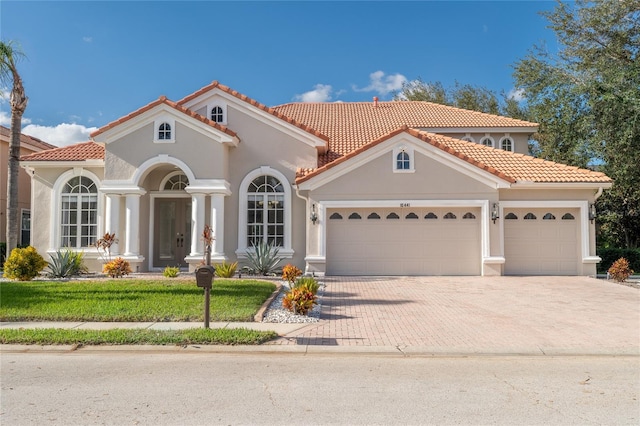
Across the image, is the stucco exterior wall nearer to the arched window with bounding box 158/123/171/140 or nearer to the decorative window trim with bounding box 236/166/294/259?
the decorative window trim with bounding box 236/166/294/259

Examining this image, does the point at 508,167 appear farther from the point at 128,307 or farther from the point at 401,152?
the point at 128,307

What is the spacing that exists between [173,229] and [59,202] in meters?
4.01

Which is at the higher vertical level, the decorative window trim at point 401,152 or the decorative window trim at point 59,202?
the decorative window trim at point 401,152

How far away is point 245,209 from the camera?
16.8 metres

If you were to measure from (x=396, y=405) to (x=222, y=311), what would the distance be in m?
5.14

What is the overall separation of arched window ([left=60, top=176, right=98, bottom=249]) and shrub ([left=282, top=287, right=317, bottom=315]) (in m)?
10.6

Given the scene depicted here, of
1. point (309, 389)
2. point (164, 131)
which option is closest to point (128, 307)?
point (309, 389)

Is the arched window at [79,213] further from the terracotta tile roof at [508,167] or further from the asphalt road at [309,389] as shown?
the asphalt road at [309,389]

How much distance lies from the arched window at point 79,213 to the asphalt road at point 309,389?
10.8 metres

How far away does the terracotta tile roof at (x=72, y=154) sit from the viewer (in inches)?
675

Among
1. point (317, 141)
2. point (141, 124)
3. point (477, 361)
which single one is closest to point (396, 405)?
point (477, 361)

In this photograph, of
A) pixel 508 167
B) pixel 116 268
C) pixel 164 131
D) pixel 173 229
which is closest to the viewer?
pixel 116 268

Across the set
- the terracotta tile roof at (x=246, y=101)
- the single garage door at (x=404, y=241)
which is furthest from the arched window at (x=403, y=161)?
the terracotta tile roof at (x=246, y=101)

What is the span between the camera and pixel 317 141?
16906 mm
